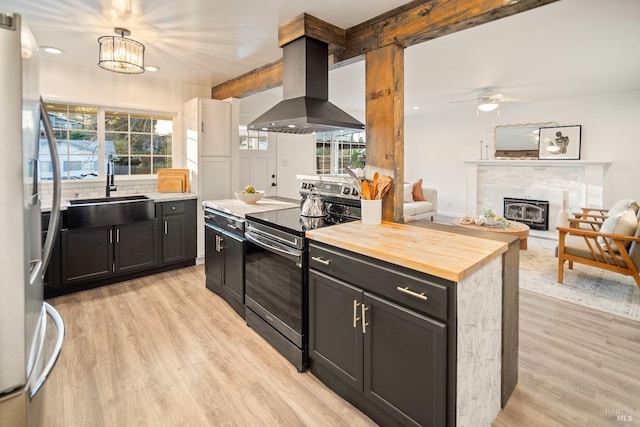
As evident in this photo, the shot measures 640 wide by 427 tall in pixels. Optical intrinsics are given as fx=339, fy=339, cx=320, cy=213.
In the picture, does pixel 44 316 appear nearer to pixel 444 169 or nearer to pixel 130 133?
pixel 130 133

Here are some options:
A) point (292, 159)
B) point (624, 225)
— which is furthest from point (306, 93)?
point (292, 159)

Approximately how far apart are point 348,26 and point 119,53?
180 centimetres

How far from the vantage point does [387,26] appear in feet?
7.87

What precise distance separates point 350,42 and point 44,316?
2600 millimetres

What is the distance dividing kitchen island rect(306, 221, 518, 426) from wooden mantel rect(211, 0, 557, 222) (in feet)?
2.08

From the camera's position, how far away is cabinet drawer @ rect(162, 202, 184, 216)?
4020 millimetres

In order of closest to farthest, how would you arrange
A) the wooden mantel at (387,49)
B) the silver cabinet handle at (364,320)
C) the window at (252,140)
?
1. the silver cabinet handle at (364,320)
2. the wooden mantel at (387,49)
3. the window at (252,140)

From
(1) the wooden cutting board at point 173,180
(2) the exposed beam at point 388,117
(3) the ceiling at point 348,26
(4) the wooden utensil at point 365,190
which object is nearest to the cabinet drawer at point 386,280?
(4) the wooden utensil at point 365,190

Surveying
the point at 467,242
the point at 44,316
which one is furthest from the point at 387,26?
the point at 44,316

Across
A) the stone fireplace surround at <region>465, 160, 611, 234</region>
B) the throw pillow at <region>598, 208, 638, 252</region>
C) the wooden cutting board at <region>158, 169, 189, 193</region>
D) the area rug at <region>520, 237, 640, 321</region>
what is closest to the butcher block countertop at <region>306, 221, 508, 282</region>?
the area rug at <region>520, 237, 640, 321</region>

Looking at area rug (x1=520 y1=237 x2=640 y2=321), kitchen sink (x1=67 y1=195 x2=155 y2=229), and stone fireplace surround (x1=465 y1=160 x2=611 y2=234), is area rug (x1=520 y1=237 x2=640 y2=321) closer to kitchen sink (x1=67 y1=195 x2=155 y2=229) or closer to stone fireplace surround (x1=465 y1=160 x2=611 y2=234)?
stone fireplace surround (x1=465 y1=160 x2=611 y2=234)

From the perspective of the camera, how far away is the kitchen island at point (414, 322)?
142cm

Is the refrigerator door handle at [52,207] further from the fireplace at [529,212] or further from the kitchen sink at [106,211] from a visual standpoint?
the fireplace at [529,212]

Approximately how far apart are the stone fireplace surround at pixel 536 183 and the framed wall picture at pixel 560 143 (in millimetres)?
145
